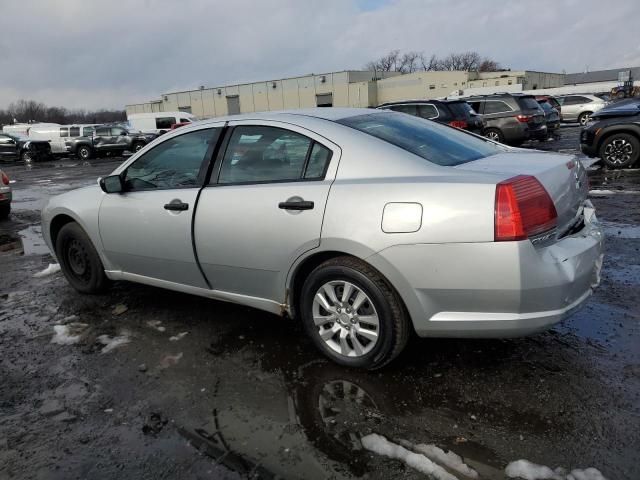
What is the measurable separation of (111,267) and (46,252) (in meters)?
2.95

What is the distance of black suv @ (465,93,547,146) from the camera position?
52.3 feet

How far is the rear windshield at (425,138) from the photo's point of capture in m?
3.18

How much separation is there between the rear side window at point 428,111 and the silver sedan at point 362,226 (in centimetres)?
1052

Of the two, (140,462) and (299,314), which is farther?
(299,314)

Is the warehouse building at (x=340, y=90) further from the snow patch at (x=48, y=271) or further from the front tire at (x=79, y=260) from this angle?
the front tire at (x=79, y=260)

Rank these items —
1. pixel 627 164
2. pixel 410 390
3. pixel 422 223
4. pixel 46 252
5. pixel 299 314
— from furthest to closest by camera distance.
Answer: pixel 627 164 → pixel 46 252 → pixel 299 314 → pixel 410 390 → pixel 422 223

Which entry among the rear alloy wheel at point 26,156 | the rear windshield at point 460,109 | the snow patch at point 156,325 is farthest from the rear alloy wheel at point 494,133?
the rear alloy wheel at point 26,156

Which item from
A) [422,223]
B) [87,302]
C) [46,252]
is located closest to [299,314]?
[422,223]

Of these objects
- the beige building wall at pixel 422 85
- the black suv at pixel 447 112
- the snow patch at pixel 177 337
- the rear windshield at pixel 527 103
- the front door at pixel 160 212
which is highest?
the beige building wall at pixel 422 85

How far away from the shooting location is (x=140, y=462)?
8.25 ft

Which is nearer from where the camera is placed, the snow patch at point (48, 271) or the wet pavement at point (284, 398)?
the wet pavement at point (284, 398)

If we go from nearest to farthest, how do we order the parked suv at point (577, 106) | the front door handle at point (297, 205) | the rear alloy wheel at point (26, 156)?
the front door handle at point (297, 205)
the parked suv at point (577, 106)
the rear alloy wheel at point (26, 156)

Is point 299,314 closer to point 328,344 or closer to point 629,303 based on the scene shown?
point 328,344

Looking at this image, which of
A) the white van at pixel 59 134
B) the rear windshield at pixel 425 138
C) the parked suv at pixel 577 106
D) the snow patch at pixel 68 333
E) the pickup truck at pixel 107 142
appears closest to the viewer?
the rear windshield at pixel 425 138
